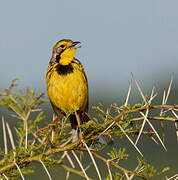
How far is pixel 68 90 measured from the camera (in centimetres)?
617

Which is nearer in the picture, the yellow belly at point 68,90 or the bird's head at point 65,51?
the yellow belly at point 68,90

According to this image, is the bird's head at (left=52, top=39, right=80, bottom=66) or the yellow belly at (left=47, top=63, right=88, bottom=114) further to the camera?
the bird's head at (left=52, top=39, right=80, bottom=66)

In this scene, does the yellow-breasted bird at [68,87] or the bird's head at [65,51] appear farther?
the bird's head at [65,51]

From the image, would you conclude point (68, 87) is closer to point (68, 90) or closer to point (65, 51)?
point (68, 90)

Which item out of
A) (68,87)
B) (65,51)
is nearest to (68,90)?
(68,87)

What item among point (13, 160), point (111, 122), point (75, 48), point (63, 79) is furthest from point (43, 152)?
point (75, 48)

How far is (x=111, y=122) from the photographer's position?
355cm

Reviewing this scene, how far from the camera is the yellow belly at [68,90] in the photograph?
618cm

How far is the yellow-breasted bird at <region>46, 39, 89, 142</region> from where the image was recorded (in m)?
Answer: 6.19

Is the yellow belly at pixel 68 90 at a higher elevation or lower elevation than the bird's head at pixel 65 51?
lower

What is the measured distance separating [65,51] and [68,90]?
2.39 ft

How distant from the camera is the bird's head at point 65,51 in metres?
6.67

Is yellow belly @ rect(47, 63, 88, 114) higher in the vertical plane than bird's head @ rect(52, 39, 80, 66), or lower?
lower

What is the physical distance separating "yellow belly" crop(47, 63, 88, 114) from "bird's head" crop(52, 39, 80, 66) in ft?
0.94
